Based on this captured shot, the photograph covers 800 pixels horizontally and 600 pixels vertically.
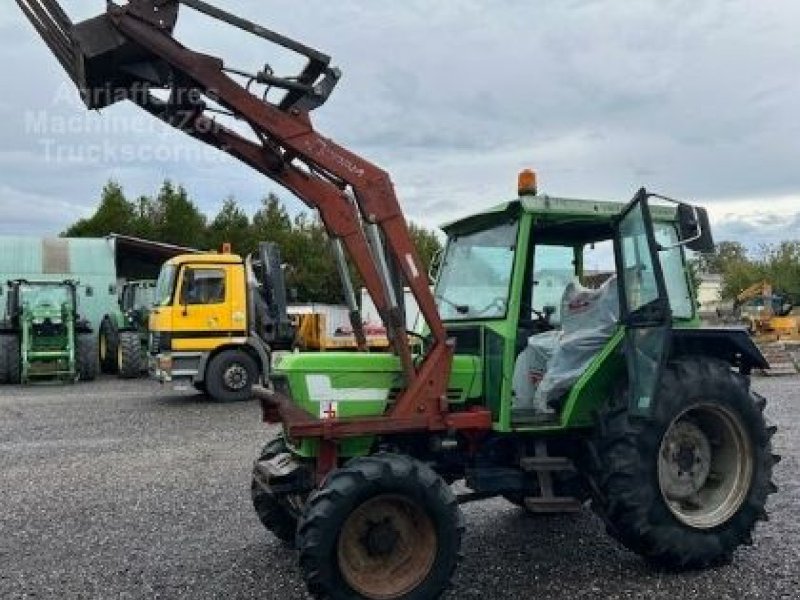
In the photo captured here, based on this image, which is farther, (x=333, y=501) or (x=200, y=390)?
(x=200, y=390)

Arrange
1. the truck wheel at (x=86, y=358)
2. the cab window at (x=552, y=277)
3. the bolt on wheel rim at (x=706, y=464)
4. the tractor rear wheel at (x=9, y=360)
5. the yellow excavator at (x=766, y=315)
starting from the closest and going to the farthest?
the bolt on wheel rim at (x=706, y=464), the cab window at (x=552, y=277), the tractor rear wheel at (x=9, y=360), the truck wheel at (x=86, y=358), the yellow excavator at (x=766, y=315)

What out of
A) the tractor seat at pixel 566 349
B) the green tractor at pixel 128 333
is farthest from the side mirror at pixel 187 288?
the tractor seat at pixel 566 349

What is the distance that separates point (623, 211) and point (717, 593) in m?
2.23

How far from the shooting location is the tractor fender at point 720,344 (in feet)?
17.6

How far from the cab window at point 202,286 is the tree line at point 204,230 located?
20.9 meters

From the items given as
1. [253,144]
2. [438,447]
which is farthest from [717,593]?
[253,144]

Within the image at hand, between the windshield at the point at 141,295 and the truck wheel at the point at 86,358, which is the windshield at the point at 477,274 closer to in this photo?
the truck wheel at the point at 86,358

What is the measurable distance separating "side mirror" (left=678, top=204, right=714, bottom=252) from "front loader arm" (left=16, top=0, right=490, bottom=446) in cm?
146

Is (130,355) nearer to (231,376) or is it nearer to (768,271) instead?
(231,376)

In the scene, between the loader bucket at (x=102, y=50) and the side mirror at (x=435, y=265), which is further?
the side mirror at (x=435, y=265)

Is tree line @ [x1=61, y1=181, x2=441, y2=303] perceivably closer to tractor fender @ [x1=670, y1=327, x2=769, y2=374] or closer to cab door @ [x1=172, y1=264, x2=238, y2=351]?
cab door @ [x1=172, y1=264, x2=238, y2=351]

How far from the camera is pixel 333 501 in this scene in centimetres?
438

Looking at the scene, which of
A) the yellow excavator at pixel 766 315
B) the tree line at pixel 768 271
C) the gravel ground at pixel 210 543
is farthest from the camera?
the tree line at pixel 768 271

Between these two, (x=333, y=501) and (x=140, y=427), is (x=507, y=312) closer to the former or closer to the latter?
(x=333, y=501)
